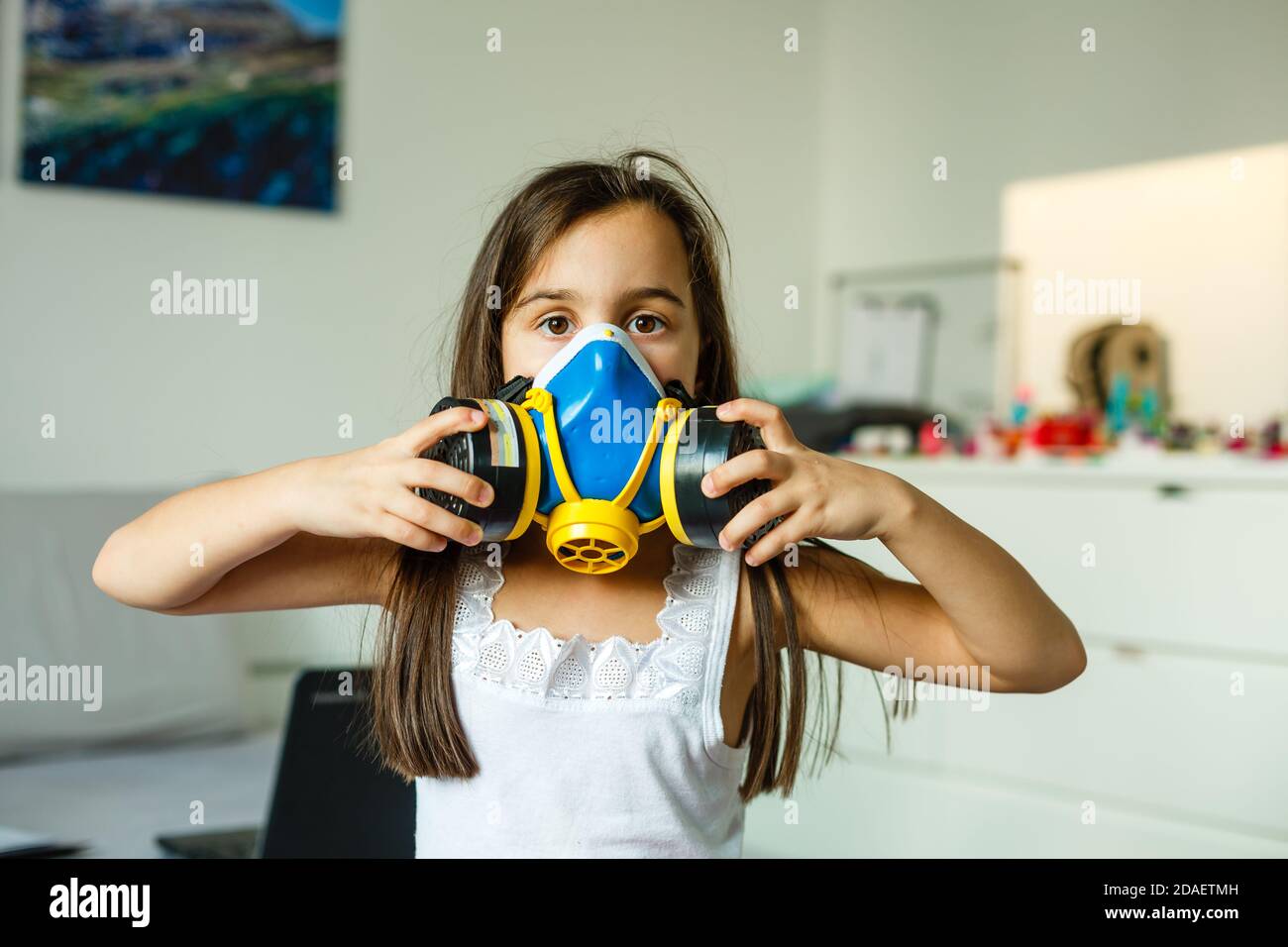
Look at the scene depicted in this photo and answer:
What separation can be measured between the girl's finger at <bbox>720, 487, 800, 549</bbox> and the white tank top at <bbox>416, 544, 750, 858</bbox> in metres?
0.16

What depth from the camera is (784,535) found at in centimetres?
82

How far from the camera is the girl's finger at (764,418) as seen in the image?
2.73 ft

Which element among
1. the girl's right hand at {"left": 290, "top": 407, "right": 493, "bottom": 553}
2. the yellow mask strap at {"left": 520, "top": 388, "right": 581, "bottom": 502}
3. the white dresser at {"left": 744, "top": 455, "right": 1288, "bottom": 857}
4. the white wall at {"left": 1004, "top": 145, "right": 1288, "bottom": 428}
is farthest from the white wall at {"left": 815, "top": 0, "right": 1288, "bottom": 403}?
the girl's right hand at {"left": 290, "top": 407, "right": 493, "bottom": 553}

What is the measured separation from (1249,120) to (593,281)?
2.19 meters

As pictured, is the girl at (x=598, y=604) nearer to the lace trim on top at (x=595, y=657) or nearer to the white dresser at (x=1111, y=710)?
the lace trim on top at (x=595, y=657)

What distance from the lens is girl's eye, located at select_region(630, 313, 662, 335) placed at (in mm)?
943

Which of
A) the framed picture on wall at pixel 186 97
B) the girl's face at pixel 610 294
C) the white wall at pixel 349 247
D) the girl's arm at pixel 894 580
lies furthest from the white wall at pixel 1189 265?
the girl's face at pixel 610 294

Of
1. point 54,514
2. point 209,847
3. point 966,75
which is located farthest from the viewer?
point 966,75

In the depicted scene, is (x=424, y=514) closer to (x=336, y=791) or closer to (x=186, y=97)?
(x=336, y=791)

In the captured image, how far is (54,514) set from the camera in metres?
2.05

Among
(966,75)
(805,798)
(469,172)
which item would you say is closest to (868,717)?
(805,798)

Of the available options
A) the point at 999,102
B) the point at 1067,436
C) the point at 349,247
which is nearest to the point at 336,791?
the point at 349,247
